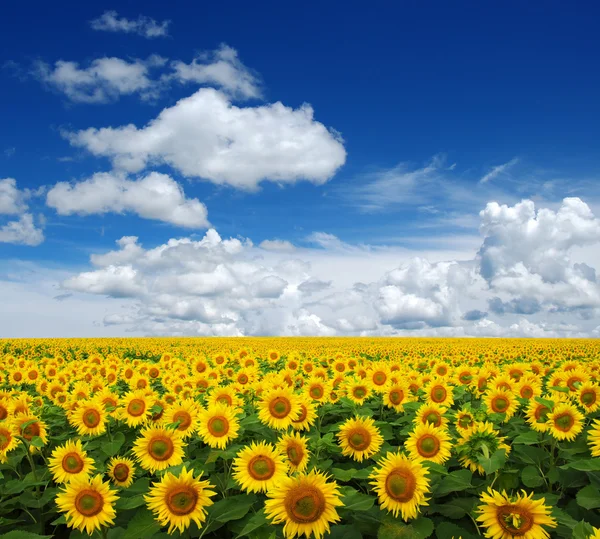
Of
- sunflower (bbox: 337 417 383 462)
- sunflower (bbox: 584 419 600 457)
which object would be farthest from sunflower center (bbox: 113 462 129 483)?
sunflower (bbox: 584 419 600 457)

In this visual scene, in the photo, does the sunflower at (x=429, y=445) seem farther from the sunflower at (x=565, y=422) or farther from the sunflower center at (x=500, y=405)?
the sunflower center at (x=500, y=405)

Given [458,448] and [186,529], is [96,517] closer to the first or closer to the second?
[186,529]

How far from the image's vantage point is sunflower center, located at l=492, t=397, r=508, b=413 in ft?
23.0

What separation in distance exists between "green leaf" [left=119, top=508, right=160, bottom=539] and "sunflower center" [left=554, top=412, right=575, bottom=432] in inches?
172

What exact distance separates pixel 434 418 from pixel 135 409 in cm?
389

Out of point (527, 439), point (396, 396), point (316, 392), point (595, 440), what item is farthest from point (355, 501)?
point (396, 396)

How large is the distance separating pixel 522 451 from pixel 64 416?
636 centimetres

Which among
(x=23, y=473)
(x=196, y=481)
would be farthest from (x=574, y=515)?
(x=23, y=473)

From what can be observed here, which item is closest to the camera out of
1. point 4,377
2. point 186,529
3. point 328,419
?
point 186,529

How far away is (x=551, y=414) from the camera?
5.77 m

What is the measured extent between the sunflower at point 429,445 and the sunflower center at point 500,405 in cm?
212

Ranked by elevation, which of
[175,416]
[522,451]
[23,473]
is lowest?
[23,473]

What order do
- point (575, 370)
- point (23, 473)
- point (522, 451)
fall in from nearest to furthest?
point (522, 451) → point (23, 473) → point (575, 370)

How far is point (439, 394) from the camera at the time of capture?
7461 millimetres
